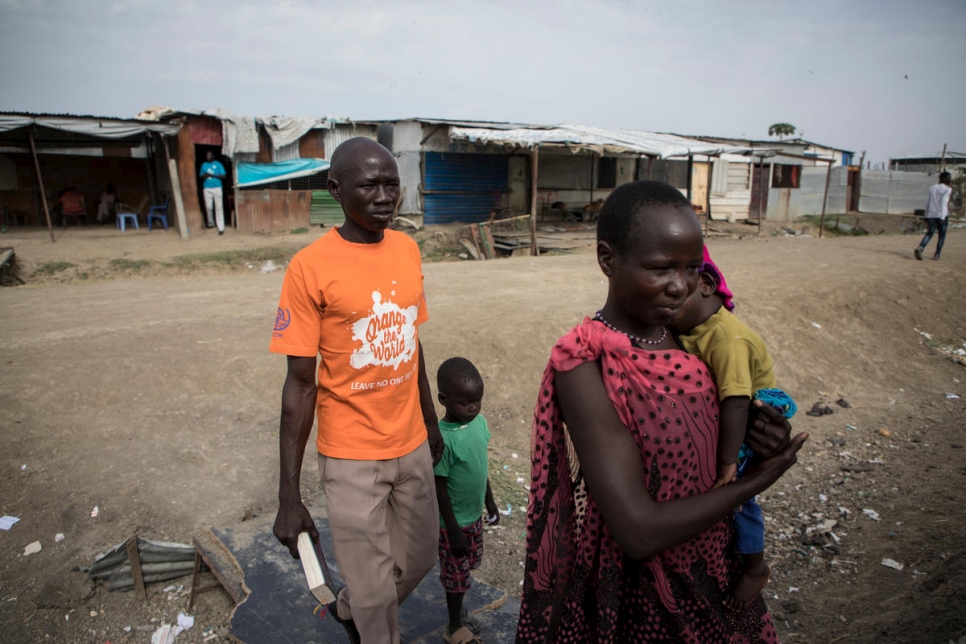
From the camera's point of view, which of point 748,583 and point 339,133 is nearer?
point 748,583

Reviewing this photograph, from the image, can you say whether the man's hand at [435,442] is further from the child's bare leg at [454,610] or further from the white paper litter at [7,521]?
the white paper litter at [7,521]

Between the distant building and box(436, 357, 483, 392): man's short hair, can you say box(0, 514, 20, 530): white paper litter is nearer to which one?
box(436, 357, 483, 392): man's short hair

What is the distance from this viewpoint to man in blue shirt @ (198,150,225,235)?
14320 mm

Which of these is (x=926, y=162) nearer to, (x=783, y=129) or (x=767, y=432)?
(x=783, y=129)

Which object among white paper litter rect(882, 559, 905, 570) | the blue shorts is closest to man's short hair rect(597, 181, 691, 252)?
the blue shorts

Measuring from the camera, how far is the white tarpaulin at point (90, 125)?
38.0 ft

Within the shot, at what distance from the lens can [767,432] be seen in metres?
1.30

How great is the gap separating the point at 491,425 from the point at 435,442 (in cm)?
253

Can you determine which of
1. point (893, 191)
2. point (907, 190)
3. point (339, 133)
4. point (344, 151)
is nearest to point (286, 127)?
point (339, 133)

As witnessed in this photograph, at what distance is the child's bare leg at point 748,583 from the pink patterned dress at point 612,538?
32mm

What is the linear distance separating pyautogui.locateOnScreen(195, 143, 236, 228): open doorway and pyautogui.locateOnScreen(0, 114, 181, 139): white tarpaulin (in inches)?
59.8

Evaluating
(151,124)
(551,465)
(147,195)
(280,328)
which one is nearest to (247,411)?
(280,328)

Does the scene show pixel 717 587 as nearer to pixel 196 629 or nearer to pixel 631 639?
pixel 631 639

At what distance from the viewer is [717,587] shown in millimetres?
1438
